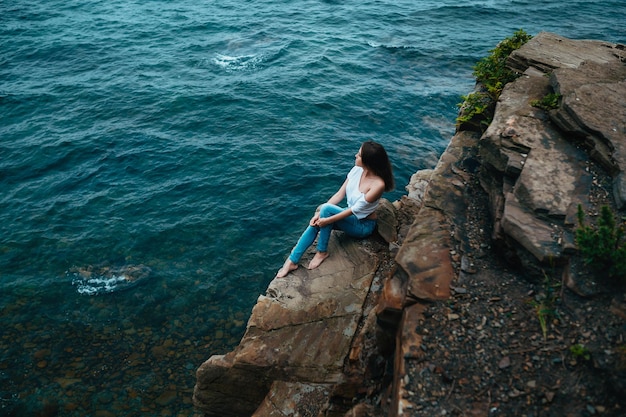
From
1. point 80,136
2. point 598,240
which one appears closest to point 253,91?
point 80,136

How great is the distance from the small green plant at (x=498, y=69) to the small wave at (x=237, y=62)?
54.1 feet

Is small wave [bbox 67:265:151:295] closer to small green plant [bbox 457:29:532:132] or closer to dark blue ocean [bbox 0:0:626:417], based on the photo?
dark blue ocean [bbox 0:0:626:417]

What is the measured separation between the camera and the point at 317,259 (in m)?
10.6

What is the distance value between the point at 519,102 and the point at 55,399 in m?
13.0

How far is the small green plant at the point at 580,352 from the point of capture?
604 cm

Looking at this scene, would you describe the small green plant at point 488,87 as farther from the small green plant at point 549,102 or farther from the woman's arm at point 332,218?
the woman's arm at point 332,218

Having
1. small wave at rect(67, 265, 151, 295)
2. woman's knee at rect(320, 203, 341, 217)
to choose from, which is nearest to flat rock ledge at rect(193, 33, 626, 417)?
woman's knee at rect(320, 203, 341, 217)

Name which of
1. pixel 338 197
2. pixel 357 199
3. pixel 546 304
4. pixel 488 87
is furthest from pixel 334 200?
pixel 488 87

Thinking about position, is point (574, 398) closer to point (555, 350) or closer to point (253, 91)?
point (555, 350)

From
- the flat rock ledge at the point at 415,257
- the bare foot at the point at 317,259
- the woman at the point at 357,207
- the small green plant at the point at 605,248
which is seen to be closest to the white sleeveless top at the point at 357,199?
the woman at the point at 357,207

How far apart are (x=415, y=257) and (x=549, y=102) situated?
5.15 meters

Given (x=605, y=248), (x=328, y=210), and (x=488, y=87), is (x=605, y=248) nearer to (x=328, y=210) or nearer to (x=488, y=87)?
(x=328, y=210)

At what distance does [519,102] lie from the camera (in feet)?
35.8

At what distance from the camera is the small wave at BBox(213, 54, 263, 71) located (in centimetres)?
2753
